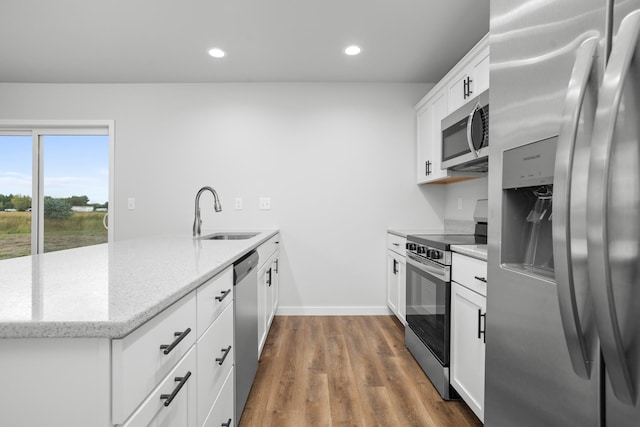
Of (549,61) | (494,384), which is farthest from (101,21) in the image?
(494,384)

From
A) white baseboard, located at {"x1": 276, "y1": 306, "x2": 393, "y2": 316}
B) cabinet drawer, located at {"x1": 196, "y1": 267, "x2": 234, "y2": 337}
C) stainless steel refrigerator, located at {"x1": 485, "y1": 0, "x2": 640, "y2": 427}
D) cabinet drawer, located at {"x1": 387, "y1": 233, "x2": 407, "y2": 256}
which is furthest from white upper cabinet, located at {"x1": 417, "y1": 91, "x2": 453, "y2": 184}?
cabinet drawer, located at {"x1": 196, "y1": 267, "x2": 234, "y2": 337}

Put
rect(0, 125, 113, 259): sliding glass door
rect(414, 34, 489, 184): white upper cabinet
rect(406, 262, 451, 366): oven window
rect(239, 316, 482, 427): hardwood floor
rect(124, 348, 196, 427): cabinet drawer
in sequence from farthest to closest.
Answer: rect(0, 125, 113, 259): sliding glass door
rect(414, 34, 489, 184): white upper cabinet
rect(406, 262, 451, 366): oven window
rect(239, 316, 482, 427): hardwood floor
rect(124, 348, 196, 427): cabinet drawer

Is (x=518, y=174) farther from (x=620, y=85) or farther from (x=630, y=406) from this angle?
(x=630, y=406)

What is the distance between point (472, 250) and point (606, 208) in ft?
3.45

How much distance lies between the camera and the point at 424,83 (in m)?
3.47

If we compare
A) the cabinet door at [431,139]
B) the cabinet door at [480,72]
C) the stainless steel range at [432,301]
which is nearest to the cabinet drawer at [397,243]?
the stainless steel range at [432,301]

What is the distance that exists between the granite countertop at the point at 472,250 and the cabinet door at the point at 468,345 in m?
0.18

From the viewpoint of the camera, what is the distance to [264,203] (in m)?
3.47

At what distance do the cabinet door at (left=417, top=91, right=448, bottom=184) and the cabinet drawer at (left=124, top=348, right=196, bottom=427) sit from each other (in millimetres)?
2413

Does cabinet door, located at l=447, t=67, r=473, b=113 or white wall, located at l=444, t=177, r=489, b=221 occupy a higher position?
cabinet door, located at l=447, t=67, r=473, b=113

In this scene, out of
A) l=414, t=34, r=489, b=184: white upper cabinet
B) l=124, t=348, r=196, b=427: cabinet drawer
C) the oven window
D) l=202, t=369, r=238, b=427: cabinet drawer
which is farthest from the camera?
l=414, t=34, r=489, b=184: white upper cabinet

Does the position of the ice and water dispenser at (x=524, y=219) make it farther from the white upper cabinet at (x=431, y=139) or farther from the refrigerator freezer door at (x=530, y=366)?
the white upper cabinet at (x=431, y=139)

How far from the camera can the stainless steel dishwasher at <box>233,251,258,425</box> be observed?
57.9 inches

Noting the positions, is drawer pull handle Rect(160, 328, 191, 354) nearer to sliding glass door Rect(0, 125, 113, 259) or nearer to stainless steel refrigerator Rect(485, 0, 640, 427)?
stainless steel refrigerator Rect(485, 0, 640, 427)
